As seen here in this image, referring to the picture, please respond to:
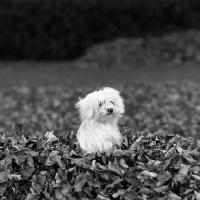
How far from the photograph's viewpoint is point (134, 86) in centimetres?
1138

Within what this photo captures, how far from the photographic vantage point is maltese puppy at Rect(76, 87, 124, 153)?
13.8 feet

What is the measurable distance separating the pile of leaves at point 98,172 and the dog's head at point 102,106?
30 centimetres

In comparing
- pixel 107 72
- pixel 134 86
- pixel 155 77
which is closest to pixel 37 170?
pixel 134 86

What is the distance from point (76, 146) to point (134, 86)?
697cm

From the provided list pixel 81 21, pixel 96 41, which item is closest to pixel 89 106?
pixel 81 21

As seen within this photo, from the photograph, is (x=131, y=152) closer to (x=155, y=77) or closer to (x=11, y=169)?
(x=11, y=169)

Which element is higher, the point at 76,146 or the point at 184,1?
the point at 184,1

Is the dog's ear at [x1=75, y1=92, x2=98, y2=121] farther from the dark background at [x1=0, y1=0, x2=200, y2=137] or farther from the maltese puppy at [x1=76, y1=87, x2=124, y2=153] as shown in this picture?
the dark background at [x1=0, y1=0, x2=200, y2=137]

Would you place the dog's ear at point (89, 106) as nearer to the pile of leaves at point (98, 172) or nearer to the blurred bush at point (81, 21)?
the pile of leaves at point (98, 172)

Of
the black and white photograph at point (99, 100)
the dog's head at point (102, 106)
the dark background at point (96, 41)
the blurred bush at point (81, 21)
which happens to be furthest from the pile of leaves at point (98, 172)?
the blurred bush at point (81, 21)

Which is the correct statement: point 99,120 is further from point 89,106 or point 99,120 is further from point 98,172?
point 98,172

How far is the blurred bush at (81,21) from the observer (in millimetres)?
15750

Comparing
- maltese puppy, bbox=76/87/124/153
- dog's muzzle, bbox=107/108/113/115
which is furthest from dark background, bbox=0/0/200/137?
dog's muzzle, bbox=107/108/113/115

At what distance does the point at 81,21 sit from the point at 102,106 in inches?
478
